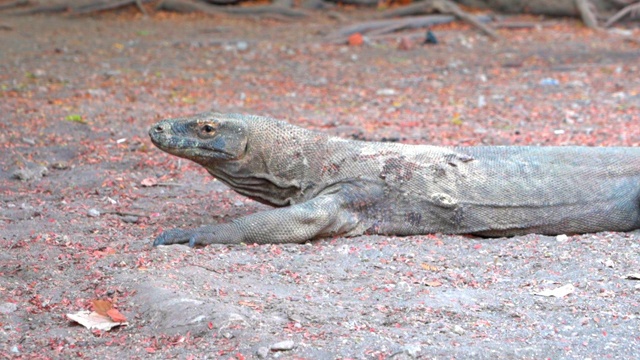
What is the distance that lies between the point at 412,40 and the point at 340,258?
9112 millimetres

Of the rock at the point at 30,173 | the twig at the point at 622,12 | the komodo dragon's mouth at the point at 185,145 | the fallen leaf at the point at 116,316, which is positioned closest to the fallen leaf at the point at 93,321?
the fallen leaf at the point at 116,316

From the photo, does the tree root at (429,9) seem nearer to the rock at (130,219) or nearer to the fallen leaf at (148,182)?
the fallen leaf at (148,182)

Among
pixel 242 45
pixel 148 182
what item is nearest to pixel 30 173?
pixel 148 182

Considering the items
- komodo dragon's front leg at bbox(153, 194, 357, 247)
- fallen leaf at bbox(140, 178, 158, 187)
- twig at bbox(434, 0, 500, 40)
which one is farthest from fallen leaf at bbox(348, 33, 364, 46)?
komodo dragon's front leg at bbox(153, 194, 357, 247)

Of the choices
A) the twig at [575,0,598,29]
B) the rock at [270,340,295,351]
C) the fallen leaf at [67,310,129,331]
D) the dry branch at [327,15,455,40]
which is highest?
the rock at [270,340,295,351]

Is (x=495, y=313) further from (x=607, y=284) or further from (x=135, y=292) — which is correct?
(x=135, y=292)

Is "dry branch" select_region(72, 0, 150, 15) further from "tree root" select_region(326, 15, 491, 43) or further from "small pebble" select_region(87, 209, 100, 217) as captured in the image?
"small pebble" select_region(87, 209, 100, 217)

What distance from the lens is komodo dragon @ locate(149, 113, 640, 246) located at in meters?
5.07

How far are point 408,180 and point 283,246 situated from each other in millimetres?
805

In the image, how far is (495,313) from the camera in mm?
3826

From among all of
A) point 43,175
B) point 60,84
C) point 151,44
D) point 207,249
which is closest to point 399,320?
point 207,249

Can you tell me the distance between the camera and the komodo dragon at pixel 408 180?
5074 millimetres

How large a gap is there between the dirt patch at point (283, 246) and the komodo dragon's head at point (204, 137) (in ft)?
1.49

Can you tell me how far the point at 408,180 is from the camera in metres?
5.10
